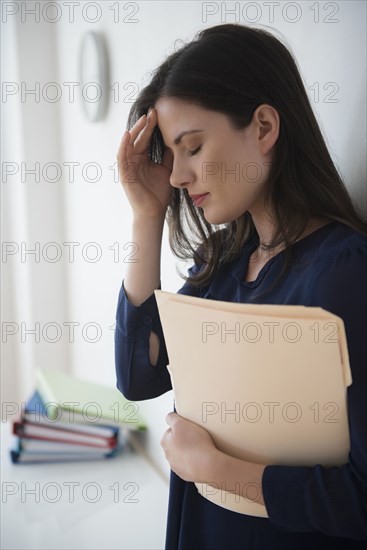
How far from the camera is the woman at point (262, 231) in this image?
2.28 ft

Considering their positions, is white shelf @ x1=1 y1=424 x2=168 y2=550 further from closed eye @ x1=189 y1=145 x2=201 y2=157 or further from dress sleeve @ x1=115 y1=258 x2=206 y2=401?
closed eye @ x1=189 y1=145 x2=201 y2=157

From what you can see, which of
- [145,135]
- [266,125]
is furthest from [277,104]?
[145,135]

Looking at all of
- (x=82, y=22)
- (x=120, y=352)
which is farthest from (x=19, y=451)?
(x=82, y=22)

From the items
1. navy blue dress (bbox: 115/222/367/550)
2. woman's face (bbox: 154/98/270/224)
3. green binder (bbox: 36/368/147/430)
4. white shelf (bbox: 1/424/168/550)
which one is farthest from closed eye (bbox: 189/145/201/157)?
green binder (bbox: 36/368/147/430)

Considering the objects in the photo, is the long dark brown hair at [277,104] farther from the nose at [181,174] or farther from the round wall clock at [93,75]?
the round wall clock at [93,75]

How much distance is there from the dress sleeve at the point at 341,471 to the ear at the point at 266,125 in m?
0.22

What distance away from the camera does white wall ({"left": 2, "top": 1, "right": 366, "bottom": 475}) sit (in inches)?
37.5

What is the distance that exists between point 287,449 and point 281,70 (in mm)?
552

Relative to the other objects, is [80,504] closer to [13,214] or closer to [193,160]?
[193,160]

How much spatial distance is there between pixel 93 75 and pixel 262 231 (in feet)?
3.86

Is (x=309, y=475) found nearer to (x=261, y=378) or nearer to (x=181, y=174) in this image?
(x=261, y=378)

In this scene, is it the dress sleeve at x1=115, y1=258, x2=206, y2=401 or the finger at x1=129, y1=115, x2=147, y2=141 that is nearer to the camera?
the finger at x1=129, y1=115, x2=147, y2=141

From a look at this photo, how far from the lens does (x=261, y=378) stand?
74 centimetres

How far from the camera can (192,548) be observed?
0.92 m
